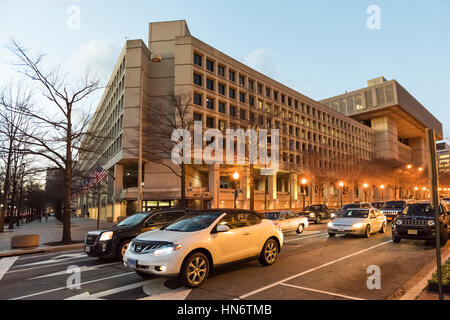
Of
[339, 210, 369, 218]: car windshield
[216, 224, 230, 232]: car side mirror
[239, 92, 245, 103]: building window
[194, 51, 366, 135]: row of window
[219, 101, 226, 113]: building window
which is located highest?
[194, 51, 366, 135]: row of window

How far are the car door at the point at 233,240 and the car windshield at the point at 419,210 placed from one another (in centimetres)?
880

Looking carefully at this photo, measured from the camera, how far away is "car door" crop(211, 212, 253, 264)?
698 centimetres

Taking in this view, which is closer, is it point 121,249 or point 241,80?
point 121,249

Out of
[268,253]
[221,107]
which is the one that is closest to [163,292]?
[268,253]

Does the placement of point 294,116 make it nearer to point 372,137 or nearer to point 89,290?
point 372,137

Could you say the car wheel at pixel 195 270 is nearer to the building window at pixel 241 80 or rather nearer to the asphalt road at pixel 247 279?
the asphalt road at pixel 247 279

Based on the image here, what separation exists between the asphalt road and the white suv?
412mm

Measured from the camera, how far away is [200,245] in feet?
21.4

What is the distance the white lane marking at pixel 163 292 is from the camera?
5652 mm

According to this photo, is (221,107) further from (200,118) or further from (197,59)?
(197,59)

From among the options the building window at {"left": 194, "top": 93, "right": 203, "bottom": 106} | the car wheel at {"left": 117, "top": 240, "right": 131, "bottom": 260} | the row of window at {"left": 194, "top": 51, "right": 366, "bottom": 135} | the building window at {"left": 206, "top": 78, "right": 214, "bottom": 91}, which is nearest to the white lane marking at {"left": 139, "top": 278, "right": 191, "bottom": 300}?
the car wheel at {"left": 117, "top": 240, "right": 131, "bottom": 260}

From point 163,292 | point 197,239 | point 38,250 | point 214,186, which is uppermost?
point 214,186

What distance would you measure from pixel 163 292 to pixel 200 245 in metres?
1.19

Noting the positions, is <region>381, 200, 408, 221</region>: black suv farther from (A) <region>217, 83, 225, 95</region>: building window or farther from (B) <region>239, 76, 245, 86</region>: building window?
(B) <region>239, 76, 245, 86</region>: building window
